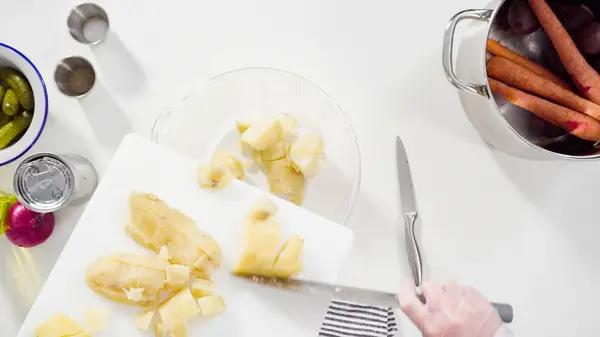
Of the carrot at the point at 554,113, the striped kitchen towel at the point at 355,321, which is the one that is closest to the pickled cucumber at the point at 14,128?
the striped kitchen towel at the point at 355,321

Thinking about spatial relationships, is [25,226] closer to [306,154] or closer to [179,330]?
[179,330]

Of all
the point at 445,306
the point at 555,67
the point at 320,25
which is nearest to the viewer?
the point at 445,306

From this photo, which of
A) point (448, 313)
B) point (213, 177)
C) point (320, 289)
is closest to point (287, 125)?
point (213, 177)

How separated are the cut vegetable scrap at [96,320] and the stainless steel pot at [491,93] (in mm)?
568

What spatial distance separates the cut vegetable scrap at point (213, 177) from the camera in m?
0.82

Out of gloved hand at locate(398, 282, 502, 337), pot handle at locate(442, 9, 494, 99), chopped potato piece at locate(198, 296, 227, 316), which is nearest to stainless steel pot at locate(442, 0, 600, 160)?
pot handle at locate(442, 9, 494, 99)

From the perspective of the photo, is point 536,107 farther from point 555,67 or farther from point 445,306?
point 445,306

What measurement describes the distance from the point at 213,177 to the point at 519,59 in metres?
0.47

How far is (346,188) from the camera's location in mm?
944

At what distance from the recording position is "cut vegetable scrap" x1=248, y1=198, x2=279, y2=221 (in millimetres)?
813

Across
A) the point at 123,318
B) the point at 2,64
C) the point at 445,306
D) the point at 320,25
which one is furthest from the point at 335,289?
the point at 2,64

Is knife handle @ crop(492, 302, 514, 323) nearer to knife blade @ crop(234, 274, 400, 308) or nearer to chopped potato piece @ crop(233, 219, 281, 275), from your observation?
knife blade @ crop(234, 274, 400, 308)

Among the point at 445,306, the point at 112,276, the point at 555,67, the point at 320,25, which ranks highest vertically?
the point at 320,25

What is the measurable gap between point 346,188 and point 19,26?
62 centimetres
